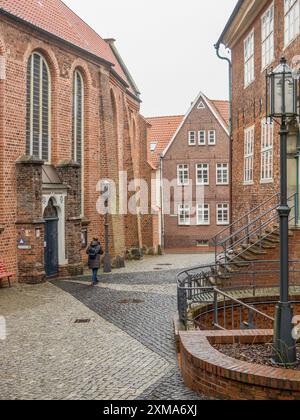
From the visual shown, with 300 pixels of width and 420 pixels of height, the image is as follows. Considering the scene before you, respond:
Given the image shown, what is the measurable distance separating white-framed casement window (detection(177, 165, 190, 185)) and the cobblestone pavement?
23453 mm

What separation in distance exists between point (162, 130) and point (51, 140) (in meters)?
23.0

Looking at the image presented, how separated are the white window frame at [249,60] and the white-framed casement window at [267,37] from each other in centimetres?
137

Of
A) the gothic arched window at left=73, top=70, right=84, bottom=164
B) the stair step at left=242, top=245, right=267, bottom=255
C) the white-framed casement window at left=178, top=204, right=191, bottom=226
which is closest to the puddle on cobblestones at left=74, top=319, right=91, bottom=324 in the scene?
the stair step at left=242, top=245, right=267, bottom=255

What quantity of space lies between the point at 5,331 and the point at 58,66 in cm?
1251

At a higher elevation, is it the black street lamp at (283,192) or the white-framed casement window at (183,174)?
the white-framed casement window at (183,174)

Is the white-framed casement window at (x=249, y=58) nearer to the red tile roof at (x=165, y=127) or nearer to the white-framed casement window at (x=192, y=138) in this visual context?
the red tile roof at (x=165, y=127)

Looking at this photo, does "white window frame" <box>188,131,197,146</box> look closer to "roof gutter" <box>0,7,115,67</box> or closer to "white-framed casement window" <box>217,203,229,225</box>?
Result: "white-framed casement window" <box>217,203,229,225</box>

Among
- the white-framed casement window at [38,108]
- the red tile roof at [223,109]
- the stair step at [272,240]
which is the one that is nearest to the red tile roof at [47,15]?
the white-framed casement window at [38,108]

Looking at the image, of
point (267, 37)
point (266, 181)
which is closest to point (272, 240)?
point (266, 181)

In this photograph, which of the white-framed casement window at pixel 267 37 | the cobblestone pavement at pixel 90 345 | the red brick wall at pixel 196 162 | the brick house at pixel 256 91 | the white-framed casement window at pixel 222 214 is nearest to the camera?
the cobblestone pavement at pixel 90 345

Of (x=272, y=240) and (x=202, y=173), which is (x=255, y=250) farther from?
(x=202, y=173)

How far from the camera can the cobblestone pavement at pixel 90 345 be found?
278 inches

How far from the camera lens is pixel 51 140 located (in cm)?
2045
